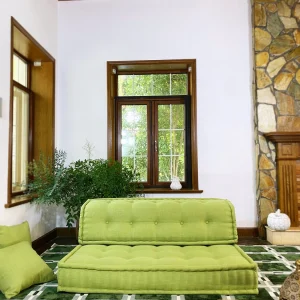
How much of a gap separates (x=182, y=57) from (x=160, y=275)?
10.8 ft

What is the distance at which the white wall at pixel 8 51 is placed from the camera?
295 cm

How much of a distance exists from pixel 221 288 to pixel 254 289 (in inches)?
10.0

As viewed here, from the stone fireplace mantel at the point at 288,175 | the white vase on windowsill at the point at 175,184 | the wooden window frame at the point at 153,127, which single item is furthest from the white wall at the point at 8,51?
the stone fireplace mantel at the point at 288,175

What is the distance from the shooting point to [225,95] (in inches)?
173

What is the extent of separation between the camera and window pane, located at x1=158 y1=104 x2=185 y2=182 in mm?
4629

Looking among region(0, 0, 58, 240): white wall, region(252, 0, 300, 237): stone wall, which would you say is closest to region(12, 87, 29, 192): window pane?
region(0, 0, 58, 240): white wall

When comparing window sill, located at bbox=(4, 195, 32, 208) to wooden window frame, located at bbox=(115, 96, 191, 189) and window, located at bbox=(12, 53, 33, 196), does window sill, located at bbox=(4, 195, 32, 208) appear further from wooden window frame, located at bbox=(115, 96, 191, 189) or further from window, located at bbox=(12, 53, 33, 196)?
wooden window frame, located at bbox=(115, 96, 191, 189)

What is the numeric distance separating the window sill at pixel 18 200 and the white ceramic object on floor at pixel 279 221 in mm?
3100

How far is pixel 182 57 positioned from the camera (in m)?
4.45

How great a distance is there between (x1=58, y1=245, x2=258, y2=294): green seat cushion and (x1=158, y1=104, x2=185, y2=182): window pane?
2417 mm

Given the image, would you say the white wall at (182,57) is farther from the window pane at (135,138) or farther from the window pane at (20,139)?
the window pane at (20,139)

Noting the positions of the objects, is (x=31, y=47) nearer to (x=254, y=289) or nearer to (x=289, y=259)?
(x=254, y=289)

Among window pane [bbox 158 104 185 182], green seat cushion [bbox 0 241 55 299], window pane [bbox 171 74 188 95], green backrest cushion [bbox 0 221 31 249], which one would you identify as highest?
window pane [bbox 171 74 188 95]

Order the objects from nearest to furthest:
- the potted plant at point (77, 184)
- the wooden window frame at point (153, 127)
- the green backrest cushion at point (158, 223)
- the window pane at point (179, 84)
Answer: the green backrest cushion at point (158, 223) < the potted plant at point (77, 184) < the wooden window frame at point (153, 127) < the window pane at point (179, 84)
